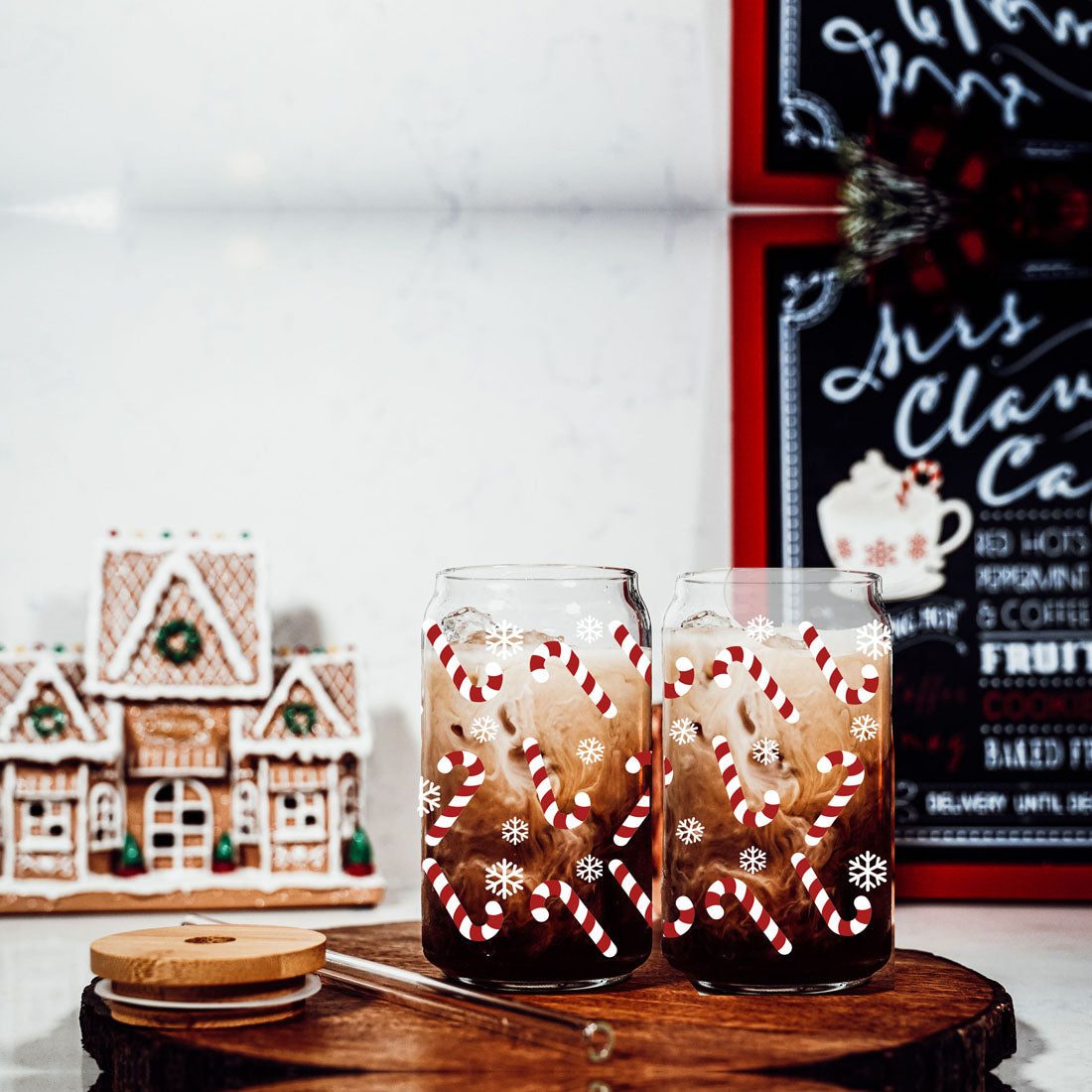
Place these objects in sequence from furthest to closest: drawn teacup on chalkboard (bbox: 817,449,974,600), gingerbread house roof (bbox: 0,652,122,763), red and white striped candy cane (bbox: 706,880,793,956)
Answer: drawn teacup on chalkboard (bbox: 817,449,974,600) → gingerbread house roof (bbox: 0,652,122,763) → red and white striped candy cane (bbox: 706,880,793,956)

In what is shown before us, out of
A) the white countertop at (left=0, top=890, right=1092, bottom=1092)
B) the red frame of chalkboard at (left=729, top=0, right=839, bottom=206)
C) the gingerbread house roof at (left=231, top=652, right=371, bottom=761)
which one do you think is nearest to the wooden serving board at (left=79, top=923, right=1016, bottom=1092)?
the white countertop at (left=0, top=890, right=1092, bottom=1092)

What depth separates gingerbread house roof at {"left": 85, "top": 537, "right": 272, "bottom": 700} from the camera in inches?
47.4

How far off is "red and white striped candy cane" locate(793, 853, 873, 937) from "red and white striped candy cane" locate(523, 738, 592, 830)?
0.38 ft

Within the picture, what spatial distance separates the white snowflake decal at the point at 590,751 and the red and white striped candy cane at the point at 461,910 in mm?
89

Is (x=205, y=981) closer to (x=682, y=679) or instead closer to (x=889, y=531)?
(x=682, y=679)

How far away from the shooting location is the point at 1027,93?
1.35 metres

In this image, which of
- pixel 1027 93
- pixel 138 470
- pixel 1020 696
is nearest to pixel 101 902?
pixel 138 470

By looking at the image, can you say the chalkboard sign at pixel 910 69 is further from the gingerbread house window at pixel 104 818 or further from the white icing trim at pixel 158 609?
the gingerbread house window at pixel 104 818

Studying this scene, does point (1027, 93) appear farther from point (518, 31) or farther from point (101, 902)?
point (101, 902)

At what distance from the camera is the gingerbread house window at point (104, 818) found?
3.96ft

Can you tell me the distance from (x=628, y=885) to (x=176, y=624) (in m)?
0.64

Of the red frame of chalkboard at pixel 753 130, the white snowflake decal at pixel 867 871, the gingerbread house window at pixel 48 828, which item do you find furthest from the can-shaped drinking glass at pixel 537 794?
the red frame of chalkboard at pixel 753 130

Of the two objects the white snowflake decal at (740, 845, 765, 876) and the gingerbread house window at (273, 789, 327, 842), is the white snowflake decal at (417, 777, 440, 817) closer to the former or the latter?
the white snowflake decal at (740, 845, 765, 876)

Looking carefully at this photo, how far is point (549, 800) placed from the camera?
69cm
